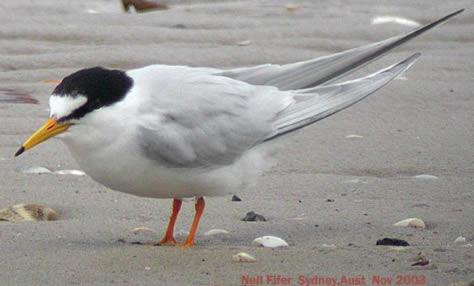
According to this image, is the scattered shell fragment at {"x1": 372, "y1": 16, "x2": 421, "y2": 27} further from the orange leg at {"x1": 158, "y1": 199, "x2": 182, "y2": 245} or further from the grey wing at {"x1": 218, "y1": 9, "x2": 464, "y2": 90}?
the orange leg at {"x1": 158, "y1": 199, "x2": 182, "y2": 245}

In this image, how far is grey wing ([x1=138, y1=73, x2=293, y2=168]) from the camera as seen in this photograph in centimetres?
445

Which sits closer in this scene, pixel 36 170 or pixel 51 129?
pixel 51 129

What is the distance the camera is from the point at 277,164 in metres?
5.62

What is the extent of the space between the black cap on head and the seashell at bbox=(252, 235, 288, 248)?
712 mm

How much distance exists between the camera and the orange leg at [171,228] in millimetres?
4559

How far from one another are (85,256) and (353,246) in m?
0.93

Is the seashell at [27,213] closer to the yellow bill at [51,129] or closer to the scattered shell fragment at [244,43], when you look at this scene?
the yellow bill at [51,129]

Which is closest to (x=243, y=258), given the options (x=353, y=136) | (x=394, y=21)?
(x=353, y=136)

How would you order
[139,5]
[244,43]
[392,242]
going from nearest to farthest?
[392,242], [244,43], [139,5]

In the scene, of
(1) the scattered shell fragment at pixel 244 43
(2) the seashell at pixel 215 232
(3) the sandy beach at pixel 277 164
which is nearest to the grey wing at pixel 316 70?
(3) the sandy beach at pixel 277 164

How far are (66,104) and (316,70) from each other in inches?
47.9

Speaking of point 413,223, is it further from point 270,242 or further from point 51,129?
point 51,129

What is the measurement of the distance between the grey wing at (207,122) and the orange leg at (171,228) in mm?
236

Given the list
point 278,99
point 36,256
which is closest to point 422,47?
point 278,99
